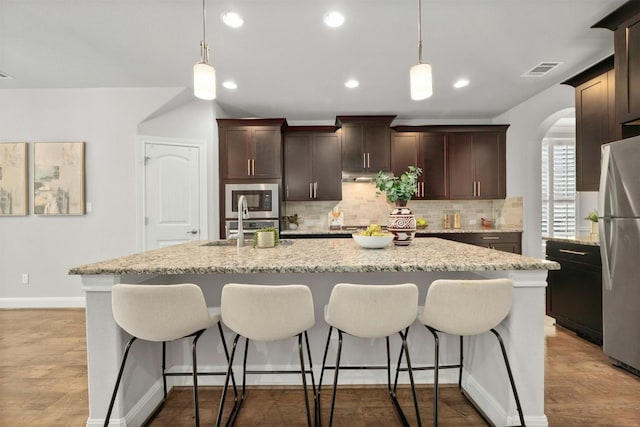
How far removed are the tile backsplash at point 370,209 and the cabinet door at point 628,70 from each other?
2812 millimetres

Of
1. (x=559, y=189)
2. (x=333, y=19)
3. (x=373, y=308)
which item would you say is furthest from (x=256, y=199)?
(x=559, y=189)

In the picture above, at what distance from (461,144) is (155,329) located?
4.70m

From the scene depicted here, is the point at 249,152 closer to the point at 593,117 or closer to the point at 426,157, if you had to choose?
the point at 426,157

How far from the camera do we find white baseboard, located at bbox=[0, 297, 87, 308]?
401cm

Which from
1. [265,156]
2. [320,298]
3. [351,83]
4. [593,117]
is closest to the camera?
[320,298]

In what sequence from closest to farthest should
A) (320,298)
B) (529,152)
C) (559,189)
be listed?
(320,298) < (529,152) < (559,189)

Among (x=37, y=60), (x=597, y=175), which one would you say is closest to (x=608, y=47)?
(x=597, y=175)

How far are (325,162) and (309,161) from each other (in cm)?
23

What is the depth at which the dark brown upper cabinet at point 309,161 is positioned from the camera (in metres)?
4.82

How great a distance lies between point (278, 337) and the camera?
1.49m

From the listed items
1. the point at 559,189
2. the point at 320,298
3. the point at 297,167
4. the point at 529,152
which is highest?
the point at 529,152

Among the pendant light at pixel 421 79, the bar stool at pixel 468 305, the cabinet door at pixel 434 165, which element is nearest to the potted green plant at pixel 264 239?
the bar stool at pixel 468 305

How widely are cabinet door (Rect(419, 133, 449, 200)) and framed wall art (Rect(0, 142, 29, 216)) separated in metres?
5.12

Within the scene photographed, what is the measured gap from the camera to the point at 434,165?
4.91m
